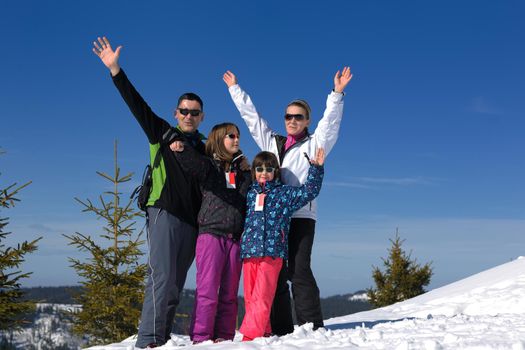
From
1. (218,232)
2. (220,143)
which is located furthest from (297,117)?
(218,232)

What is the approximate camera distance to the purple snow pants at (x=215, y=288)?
559cm

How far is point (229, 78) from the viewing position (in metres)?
6.68

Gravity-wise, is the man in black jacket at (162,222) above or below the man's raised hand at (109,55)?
below

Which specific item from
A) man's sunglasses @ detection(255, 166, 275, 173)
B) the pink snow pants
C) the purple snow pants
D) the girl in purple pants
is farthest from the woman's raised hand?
the purple snow pants

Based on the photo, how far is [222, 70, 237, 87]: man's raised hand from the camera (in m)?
6.66

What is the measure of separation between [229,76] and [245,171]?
1411 mm

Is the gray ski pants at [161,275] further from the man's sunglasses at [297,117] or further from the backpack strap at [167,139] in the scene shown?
the man's sunglasses at [297,117]

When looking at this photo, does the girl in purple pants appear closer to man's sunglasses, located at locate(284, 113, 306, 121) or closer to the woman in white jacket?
the woman in white jacket

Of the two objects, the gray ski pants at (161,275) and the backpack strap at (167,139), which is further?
the backpack strap at (167,139)

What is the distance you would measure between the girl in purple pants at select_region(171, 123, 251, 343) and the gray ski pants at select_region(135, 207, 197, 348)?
0.86 ft

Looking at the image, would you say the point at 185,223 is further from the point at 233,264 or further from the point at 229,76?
the point at 229,76

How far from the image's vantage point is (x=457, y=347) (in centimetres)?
500

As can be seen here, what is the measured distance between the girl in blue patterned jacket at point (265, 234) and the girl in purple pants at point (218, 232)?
142mm

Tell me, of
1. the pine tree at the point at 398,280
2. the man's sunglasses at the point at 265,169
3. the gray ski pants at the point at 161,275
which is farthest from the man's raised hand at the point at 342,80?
the pine tree at the point at 398,280
